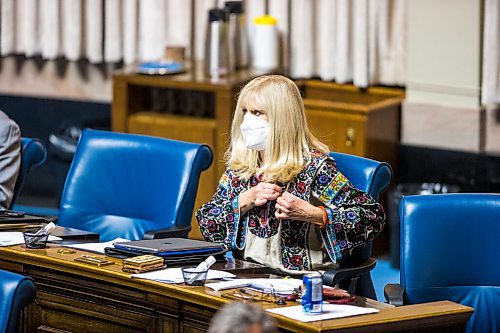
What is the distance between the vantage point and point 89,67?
8070 mm

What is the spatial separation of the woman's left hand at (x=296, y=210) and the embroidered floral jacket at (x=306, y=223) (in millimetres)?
55

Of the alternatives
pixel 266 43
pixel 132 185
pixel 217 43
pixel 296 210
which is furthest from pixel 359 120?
pixel 296 210

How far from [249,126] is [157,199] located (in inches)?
28.9

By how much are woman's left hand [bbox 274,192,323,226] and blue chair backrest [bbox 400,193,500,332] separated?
31 cm

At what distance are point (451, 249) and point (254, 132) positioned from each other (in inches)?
31.3

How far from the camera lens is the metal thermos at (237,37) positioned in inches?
278

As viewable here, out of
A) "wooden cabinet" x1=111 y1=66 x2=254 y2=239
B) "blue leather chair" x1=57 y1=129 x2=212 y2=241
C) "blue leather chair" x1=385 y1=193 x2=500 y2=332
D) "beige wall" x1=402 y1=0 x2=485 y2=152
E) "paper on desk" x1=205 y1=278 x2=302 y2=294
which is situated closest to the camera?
"paper on desk" x1=205 y1=278 x2=302 y2=294

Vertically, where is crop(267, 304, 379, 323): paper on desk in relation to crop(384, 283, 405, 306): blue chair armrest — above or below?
above

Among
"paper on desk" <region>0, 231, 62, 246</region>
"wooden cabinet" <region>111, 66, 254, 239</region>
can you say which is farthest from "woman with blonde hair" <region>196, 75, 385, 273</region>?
"wooden cabinet" <region>111, 66, 254, 239</region>

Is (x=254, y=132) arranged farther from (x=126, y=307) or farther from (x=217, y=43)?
(x=217, y=43)

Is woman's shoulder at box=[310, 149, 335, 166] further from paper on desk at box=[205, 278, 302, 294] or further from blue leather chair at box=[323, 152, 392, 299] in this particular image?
paper on desk at box=[205, 278, 302, 294]

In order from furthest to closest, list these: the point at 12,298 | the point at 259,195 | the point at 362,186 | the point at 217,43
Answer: the point at 217,43 → the point at 362,186 → the point at 259,195 → the point at 12,298

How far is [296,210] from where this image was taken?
407cm

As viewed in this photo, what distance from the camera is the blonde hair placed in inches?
165
